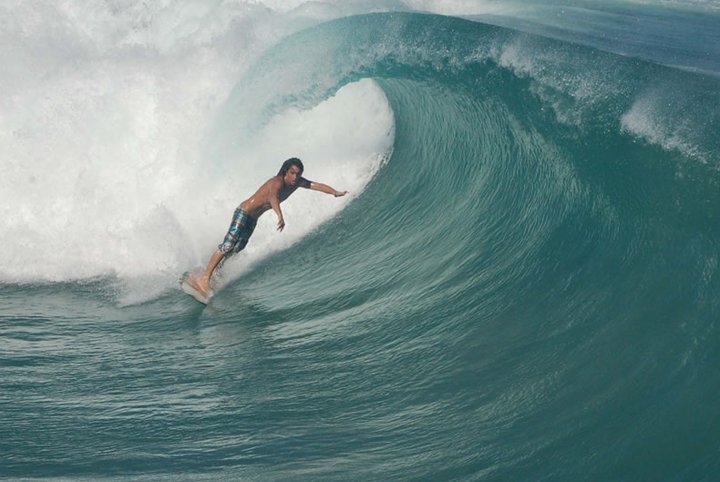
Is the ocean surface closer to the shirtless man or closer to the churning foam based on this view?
the churning foam

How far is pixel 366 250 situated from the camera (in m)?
9.86

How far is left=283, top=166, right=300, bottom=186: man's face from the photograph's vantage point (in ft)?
28.2

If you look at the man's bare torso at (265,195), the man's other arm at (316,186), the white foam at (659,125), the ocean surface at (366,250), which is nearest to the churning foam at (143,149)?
the ocean surface at (366,250)

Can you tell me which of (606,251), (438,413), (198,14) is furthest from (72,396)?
(198,14)

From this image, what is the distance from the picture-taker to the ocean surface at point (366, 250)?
551cm

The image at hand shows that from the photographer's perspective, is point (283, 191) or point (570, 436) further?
point (283, 191)

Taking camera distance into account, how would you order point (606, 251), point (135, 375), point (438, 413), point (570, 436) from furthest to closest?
point (606, 251) < point (135, 375) < point (438, 413) < point (570, 436)

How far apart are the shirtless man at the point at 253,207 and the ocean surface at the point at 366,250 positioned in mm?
294

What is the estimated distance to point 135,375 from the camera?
6.82 metres

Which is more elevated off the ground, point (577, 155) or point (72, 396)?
point (577, 155)

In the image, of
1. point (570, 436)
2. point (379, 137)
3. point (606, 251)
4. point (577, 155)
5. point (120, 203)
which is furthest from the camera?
point (379, 137)

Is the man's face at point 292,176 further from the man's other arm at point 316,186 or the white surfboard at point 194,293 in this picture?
the white surfboard at point 194,293

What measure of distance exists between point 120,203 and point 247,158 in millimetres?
1720

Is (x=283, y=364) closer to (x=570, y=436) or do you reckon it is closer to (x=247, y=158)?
(x=570, y=436)
